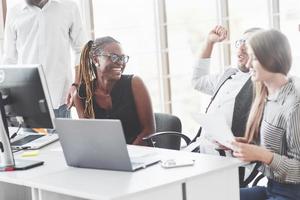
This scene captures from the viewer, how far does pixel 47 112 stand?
8.10ft

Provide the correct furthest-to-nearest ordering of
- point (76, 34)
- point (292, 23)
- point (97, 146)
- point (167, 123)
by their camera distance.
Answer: point (292, 23) → point (76, 34) → point (167, 123) → point (97, 146)

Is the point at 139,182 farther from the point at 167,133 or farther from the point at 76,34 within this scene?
the point at 76,34

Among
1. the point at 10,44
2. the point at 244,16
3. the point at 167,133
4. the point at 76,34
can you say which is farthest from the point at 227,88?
the point at 244,16

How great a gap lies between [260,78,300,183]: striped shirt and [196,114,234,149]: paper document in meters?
0.19

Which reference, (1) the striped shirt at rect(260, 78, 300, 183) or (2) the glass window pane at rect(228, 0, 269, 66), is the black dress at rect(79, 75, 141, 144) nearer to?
(1) the striped shirt at rect(260, 78, 300, 183)

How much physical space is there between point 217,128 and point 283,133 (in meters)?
0.28

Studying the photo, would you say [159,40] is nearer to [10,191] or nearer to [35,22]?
[35,22]

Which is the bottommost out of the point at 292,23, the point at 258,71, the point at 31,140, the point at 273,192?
the point at 273,192

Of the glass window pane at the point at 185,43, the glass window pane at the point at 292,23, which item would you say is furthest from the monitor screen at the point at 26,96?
the glass window pane at the point at 292,23

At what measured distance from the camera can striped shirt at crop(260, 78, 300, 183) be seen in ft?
7.36

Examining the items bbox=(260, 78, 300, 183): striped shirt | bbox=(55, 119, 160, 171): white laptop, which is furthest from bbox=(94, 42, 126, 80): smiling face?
bbox=(260, 78, 300, 183): striped shirt

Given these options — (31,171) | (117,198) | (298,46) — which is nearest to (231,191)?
(117,198)

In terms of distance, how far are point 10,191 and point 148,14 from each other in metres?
2.78

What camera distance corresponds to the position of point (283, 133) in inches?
90.4
